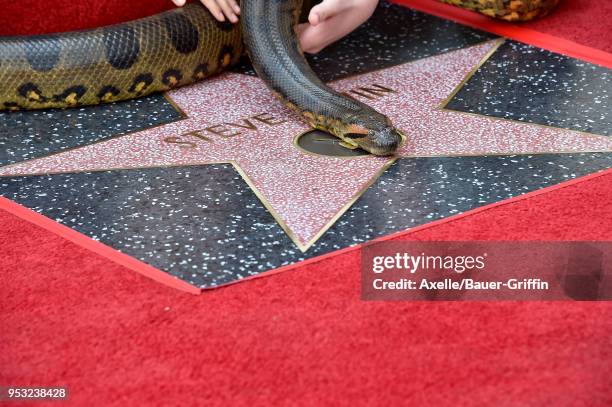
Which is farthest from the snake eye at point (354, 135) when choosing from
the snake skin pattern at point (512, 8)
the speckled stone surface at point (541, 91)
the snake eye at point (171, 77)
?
the snake skin pattern at point (512, 8)

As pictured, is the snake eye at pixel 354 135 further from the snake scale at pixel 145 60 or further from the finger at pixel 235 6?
the finger at pixel 235 6

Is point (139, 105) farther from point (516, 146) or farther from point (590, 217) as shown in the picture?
point (590, 217)

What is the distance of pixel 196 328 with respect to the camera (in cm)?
137

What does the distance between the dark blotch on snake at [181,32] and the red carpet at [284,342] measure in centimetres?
79

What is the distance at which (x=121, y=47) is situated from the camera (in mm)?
2123

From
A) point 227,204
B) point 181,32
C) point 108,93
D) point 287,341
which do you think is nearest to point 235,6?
point 181,32

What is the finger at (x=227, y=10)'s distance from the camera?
2.23 meters

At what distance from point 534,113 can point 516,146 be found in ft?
A: 0.65

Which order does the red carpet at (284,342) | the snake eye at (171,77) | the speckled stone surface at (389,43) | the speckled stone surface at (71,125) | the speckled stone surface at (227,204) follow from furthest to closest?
the speckled stone surface at (389,43), the snake eye at (171,77), the speckled stone surface at (71,125), the speckled stone surface at (227,204), the red carpet at (284,342)

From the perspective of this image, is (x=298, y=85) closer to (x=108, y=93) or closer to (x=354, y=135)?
(x=354, y=135)

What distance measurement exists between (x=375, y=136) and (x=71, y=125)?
2.38ft

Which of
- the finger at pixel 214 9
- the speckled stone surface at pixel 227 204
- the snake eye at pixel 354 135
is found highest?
the finger at pixel 214 9

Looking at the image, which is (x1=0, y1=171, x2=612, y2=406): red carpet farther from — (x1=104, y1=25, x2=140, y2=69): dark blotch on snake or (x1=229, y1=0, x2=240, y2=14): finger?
(x1=229, y1=0, x2=240, y2=14): finger


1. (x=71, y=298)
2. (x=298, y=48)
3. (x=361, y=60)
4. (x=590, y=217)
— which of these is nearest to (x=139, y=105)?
(x=298, y=48)
